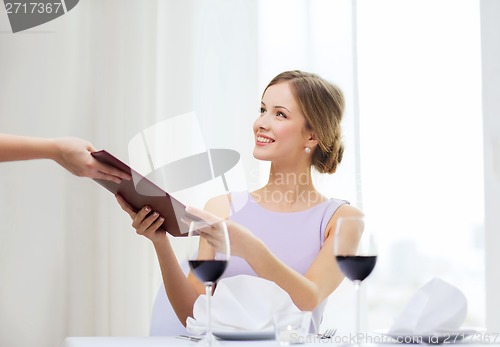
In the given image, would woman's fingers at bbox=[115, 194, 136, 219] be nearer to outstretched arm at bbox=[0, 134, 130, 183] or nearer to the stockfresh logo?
outstretched arm at bbox=[0, 134, 130, 183]

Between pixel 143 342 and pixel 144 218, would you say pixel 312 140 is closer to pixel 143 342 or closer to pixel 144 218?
pixel 144 218

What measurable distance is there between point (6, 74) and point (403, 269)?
156 centimetres

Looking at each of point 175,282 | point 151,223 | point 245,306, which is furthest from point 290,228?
point 245,306

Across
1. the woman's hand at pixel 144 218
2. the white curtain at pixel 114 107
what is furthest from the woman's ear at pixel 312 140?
the woman's hand at pixel 144 218

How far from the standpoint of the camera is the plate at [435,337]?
1.07 m

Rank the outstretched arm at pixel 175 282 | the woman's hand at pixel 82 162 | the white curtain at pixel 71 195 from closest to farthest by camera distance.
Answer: the woman's hand at pixel 82 162 → the outstretched arm at pixel 175 282 → the white curtain at pixel 71 195

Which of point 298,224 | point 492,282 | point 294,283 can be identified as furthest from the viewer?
point 492,282

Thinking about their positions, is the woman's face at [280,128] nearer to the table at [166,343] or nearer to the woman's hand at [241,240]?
the woman's hand at [241,240]

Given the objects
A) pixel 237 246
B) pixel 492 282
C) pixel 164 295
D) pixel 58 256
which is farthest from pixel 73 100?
pixel 492 282

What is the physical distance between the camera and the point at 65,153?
128 centimetres

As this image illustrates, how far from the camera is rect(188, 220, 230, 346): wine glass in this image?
998mm

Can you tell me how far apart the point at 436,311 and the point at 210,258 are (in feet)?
1.25

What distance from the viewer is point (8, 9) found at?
7.72 ft

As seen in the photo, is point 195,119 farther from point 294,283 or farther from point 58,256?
point 294,283
